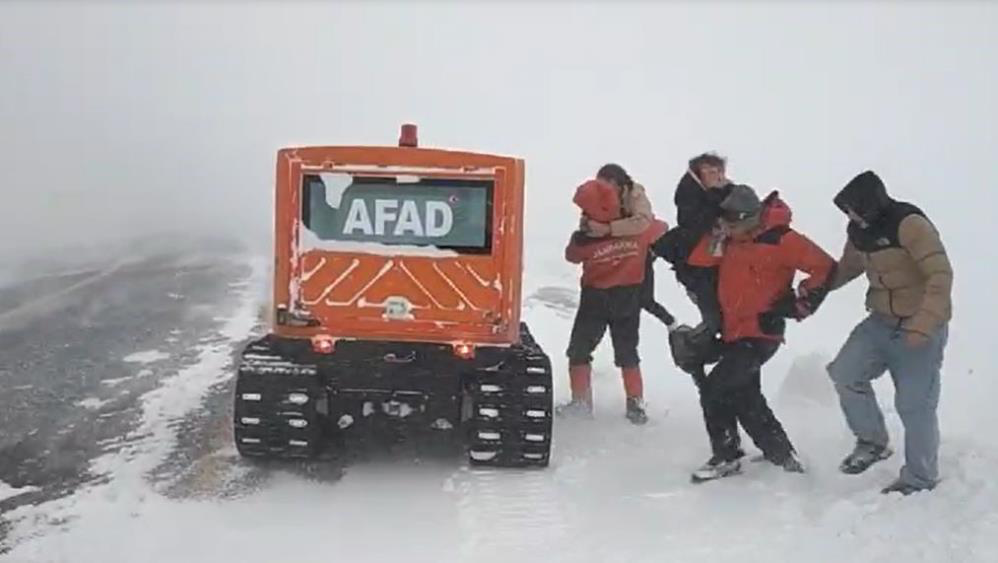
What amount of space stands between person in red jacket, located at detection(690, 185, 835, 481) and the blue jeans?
39 centimetres

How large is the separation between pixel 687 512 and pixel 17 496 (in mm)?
3853

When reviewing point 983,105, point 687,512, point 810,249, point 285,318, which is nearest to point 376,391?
point 285,318

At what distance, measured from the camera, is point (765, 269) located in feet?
24.7

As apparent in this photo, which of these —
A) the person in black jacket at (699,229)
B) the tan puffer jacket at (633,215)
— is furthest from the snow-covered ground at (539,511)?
the tan puffer jacket at (633,215)

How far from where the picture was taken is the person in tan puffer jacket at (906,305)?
22.0ft

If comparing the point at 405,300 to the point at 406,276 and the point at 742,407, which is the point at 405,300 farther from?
the point at 742,407

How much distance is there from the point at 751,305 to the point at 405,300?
7.20ft

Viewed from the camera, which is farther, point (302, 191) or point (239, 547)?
point (302, 191)

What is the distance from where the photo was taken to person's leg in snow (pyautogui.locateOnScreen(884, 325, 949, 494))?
687 cm

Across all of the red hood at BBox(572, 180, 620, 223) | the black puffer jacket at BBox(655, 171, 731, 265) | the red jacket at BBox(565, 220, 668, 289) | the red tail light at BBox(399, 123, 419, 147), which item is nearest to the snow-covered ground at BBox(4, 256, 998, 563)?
the red jacket at BBox(565, 220, 668, 289)

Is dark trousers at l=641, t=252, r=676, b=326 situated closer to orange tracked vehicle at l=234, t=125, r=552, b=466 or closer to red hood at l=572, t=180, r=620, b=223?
red hood at l=572, t=180, r=620, b=223

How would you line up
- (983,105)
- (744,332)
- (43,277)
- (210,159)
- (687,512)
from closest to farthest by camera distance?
(687,512)
(744,332)
(43,277)
(983,105)
(210,159)

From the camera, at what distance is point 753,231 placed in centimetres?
754

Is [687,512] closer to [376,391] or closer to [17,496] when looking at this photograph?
[376,391]
